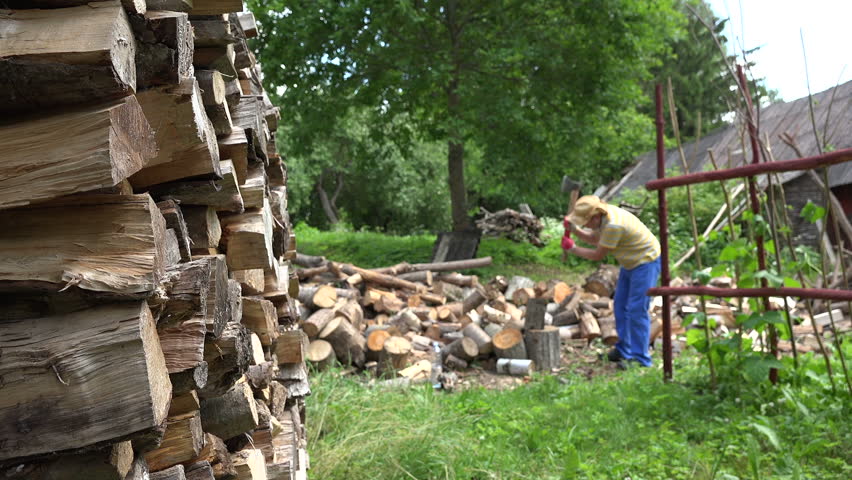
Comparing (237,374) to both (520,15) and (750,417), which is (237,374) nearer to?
(750,417)

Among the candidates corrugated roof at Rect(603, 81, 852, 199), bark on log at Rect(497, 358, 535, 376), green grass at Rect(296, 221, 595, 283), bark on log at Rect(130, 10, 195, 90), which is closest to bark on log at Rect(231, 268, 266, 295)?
bark on log at Rect(130, 10, 195, 90)

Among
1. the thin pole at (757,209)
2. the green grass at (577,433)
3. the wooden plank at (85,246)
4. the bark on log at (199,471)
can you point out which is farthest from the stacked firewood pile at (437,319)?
the wooden plank at (85,246)

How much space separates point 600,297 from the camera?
841 cm

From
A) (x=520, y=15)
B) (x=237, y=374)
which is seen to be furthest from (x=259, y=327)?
(x=520, y=15)

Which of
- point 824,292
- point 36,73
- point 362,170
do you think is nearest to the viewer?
point 36,73

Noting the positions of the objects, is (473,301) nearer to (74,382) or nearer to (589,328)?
(589,328)

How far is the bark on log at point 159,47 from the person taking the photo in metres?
1.31

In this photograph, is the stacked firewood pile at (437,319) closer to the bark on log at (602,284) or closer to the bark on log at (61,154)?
the bark on log at (602,284)

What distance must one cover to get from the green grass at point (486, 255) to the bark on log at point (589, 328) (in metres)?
3.48

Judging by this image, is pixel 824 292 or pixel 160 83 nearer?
pixel 160 83

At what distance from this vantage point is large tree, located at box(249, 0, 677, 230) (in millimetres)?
11266

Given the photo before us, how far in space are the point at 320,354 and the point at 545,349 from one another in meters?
2.02

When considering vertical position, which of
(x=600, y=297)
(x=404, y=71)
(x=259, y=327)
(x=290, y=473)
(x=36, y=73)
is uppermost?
(x=404, y=71)

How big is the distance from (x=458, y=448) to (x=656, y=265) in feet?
10.1
